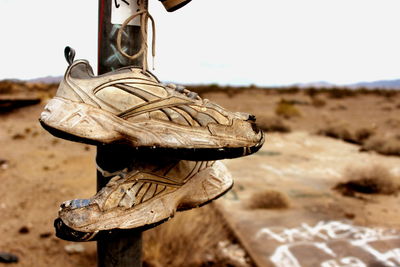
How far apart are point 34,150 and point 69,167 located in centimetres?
158

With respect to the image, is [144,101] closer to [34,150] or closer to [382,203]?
[382,203]

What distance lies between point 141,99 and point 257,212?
10.7 ft

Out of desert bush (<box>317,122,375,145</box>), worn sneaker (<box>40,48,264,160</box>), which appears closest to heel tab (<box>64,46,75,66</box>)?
worn sneaker (<box>40,48,264,160</box>)

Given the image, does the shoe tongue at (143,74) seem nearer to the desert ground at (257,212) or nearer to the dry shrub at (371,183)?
the desert ground at (257,212)

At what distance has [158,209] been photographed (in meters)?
1.16

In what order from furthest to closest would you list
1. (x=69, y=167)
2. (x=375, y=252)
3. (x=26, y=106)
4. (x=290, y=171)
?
(x=26, y=106) < (x=69, y=167) < (x=290, y=171) < (x=375, y=252)

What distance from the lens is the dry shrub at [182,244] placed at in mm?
3186

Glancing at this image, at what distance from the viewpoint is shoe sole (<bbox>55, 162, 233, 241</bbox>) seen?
1045mm

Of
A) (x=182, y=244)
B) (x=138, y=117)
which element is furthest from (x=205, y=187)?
(x=182, y=244)

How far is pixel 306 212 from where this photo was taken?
4195 mm

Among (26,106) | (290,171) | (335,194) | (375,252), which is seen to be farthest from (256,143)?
(26,106)

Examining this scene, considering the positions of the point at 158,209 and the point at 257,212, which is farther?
the point at 257,212

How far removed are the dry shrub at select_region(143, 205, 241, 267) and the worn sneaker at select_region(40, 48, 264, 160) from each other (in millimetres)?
2251

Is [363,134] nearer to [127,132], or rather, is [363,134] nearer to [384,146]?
[384,146]
